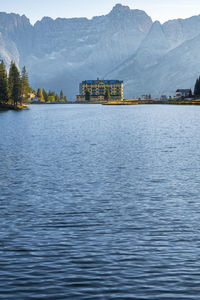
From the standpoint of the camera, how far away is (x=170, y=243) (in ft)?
67.8

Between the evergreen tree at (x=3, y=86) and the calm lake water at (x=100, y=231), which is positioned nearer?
the calm lake water at (x=100, y=231)

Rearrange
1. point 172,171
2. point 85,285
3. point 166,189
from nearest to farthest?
1. point 85,285
2. point 166,189
3. point 172,171

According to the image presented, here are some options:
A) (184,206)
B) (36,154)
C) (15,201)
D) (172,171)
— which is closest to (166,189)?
(184,206)

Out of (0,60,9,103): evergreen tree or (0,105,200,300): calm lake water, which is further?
(0,60,9,103): evergreen tree

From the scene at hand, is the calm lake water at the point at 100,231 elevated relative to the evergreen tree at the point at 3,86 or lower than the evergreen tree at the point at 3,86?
lower

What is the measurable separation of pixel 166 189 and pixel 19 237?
1532 cm

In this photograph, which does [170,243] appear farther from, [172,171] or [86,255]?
[172,171]

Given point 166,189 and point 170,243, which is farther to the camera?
point 166,189

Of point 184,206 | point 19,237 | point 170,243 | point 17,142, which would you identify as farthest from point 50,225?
point 17,142

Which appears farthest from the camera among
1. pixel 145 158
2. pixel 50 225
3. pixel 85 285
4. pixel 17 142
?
pixel 17 142

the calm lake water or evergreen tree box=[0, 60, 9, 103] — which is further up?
evergreen tree box=[0, 60, 9, 103]

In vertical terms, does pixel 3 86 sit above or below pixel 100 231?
above

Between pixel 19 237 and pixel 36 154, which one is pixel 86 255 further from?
pixel 36 154

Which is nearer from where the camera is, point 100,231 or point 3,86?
point 100,231
